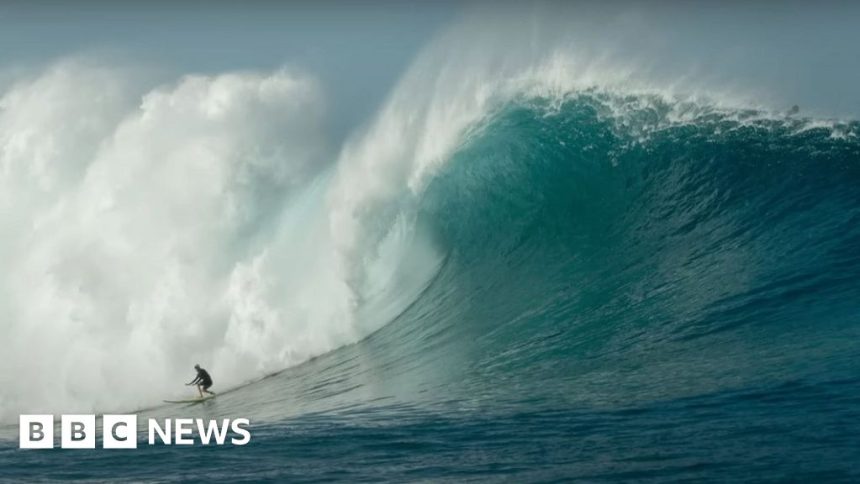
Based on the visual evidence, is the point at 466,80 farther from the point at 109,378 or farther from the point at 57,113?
the point at 109,378

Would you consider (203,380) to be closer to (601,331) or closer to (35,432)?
(35,432)

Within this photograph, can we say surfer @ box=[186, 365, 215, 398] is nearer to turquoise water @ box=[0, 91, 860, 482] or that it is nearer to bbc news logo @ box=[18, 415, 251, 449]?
turquoise water @ box=[0, 91, 860, 482]

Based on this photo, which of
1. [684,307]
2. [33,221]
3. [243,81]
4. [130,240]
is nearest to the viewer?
[684,307]

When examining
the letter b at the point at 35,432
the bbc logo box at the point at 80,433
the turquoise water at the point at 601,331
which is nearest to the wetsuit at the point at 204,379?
the turquoise water at the point at 601,331

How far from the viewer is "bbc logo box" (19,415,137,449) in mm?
9773

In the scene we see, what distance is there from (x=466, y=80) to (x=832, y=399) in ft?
45.4

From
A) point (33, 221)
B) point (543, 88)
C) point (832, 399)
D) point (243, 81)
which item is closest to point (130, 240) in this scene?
point (33, 221)

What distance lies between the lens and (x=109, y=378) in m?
14.6

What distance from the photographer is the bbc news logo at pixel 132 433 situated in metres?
9.59

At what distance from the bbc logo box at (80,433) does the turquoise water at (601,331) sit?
41 centimetres

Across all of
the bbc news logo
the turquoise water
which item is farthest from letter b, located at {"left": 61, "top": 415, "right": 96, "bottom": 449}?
the turquoise water

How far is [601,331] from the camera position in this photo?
12.1 meters

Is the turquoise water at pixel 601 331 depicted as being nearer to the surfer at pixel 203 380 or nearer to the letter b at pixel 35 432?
the surfer at pixel 203 380

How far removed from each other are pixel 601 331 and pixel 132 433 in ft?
20.0
